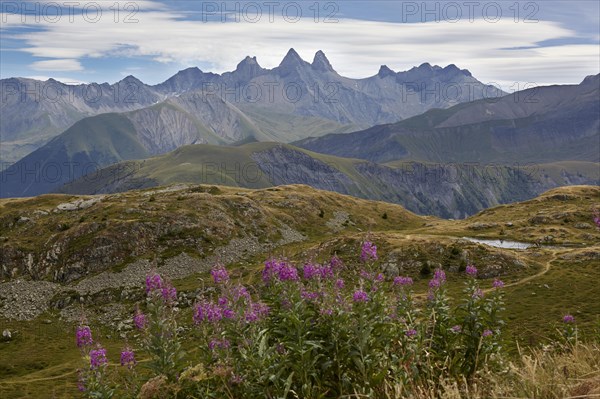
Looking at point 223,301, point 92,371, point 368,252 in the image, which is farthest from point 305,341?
point 92,371

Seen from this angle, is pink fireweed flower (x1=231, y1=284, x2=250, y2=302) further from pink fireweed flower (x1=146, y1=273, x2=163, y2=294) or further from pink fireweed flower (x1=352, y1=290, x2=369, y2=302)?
pink fireweed flower (x1=352, y1=290, x2=369, y2=302)

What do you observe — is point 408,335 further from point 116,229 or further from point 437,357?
point 116,229

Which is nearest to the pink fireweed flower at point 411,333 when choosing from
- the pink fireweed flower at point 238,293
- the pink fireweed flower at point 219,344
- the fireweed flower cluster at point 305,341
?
the fireweed flower cluster at point 305,341

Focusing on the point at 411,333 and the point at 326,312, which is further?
the point at 411,333

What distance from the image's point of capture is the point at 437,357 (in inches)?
470

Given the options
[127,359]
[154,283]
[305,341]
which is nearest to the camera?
[305,341]

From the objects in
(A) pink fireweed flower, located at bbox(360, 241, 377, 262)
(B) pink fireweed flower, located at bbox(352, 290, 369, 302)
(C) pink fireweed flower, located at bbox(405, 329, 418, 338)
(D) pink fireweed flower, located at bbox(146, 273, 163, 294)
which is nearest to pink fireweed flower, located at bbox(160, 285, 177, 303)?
(D) pink fireweed flower, located at bbox(146, 273, 163, 294)

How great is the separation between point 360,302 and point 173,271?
89.4m

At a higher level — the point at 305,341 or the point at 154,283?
the point at 154,283

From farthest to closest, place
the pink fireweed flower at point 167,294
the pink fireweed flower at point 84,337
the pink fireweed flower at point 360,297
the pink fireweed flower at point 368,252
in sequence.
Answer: the pink fireweed flower at point 368,252
the pink fireweed flower at point 84,337
the pink fireweed flower at point 167,294
the pink fireweed flower at point 360,297

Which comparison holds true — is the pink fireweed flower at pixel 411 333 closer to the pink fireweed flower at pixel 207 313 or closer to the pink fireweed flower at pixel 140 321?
the pink fireweed flower at pixel 207 313

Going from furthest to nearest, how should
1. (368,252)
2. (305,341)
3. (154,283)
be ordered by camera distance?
1. (368,252)
2. (154,283)
3. (305,341)

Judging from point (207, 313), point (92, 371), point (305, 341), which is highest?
point (207, 313)

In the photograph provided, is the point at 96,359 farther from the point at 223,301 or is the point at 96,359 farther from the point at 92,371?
the point at 223,301
